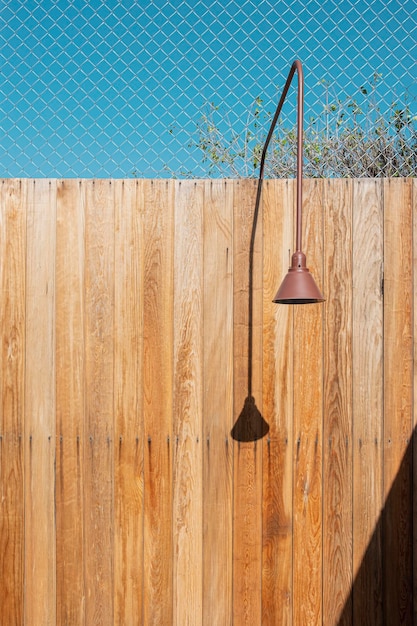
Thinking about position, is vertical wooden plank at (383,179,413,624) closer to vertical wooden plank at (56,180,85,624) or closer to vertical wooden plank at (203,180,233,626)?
vertical wooden plank at (203,180,233,626)

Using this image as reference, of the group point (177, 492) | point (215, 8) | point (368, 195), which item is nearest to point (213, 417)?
point (177, 492)

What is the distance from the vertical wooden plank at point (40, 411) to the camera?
6.08 feet

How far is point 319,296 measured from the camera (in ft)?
4.77

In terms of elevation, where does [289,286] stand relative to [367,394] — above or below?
above

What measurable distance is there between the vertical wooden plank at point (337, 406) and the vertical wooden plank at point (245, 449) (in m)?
0.26

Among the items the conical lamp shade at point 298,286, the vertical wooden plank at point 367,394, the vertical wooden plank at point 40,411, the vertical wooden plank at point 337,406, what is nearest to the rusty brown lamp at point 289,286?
the conical lamp shade at point 298,286

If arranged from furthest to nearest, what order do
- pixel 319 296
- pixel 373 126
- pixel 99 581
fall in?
pixel 373 126, pixel 99 581, pixel 319 296

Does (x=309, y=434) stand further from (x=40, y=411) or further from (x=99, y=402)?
(x=40, y=411)

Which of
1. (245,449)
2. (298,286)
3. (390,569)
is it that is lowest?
(390,569)

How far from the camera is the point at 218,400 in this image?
186 cm

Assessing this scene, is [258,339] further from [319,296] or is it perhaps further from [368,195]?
[368,195]

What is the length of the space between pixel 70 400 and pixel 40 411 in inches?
5.0

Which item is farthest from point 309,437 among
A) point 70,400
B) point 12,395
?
point 12,395

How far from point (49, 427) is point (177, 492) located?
55cm
